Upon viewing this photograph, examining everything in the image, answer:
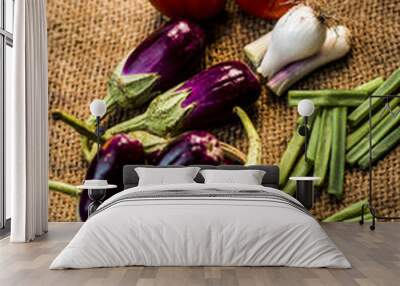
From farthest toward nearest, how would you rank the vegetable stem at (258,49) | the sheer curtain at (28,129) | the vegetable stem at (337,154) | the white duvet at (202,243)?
the vegetable stem at (258,49) → the vegetable stem at (337,154) → the sheer curtain at (28,129) → the white duvet at (202,243)

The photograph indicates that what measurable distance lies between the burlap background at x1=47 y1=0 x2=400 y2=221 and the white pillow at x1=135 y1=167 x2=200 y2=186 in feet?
2.46

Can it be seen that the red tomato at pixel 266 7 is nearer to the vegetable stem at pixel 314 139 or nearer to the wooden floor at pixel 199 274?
the vegetable stem at pixel 314 139

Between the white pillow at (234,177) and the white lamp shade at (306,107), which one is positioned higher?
the white lamp shade at (306,107)

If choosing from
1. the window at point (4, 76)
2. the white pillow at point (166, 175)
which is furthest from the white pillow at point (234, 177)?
the window at point (4, 76)

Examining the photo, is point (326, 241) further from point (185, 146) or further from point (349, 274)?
point (185, 146)

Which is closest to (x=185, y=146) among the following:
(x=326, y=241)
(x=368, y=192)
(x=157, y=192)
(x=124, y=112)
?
(x=124, y=112)

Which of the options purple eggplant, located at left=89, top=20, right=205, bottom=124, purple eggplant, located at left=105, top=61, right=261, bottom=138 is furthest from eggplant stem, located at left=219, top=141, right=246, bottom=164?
purple eggplant, located at left=89, top=20, right=205, bottom=124

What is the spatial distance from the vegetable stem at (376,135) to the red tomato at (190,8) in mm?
2140

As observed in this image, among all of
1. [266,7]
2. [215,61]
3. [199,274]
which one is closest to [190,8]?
[215,61]

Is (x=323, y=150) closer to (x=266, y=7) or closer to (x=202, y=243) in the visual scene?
(x=266, y=7)

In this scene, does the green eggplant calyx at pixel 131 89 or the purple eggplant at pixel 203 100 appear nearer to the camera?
the purple eggplant at pixel 203 100

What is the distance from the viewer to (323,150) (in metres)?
6.57

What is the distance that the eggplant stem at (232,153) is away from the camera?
657 cm

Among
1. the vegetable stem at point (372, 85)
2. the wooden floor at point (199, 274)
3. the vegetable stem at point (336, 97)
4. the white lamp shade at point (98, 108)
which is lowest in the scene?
the wooden floor at point (199, 274)
